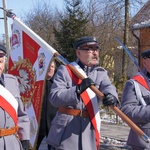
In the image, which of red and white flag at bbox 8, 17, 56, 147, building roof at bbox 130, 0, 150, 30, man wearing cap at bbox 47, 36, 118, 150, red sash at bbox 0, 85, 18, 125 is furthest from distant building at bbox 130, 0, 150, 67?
A: red sash at bbox 0, 85, 18, 125

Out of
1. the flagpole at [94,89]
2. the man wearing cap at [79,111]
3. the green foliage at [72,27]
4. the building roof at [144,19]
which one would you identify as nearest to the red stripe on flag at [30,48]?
the flagpole at [94,89]

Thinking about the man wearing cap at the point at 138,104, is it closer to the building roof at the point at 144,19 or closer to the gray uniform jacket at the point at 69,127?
the gray uniform jacket at the point at 69,127

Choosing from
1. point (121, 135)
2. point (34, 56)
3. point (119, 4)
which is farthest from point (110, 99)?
point (119, 4)

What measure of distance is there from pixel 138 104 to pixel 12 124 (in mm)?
1101

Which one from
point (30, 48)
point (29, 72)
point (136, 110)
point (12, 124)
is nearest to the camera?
point (12, 124)

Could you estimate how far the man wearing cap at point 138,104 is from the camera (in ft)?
11.8

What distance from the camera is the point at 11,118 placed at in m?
3.42

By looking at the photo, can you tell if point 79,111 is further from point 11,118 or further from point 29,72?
point 29,72

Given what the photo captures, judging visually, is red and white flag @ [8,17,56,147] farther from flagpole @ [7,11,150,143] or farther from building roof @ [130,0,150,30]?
building roof @ [130,0,150,30]

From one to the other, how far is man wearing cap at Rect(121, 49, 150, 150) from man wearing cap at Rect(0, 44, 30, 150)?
2.93 feet

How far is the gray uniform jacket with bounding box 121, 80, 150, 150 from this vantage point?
11.8ft

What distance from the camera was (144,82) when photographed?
12.3 feet

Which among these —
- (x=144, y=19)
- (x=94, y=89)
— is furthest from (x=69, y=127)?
(x=144, y=19)

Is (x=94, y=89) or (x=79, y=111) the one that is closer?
(x=94, y=89)
